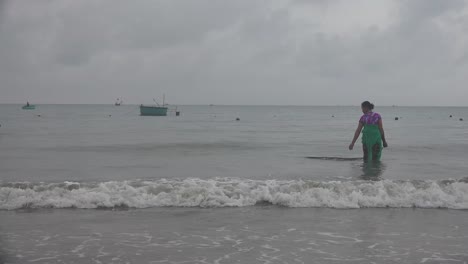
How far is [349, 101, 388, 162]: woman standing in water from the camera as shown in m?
12.9

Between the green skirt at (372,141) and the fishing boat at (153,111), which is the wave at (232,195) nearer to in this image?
the green skirt at (372,141)

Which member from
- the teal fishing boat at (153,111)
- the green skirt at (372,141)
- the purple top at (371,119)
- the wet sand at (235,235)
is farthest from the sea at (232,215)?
the teal fishing boat at (153,111)

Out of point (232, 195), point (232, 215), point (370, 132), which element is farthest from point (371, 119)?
point (232, 215)

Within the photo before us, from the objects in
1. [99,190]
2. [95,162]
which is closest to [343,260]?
[99,190]

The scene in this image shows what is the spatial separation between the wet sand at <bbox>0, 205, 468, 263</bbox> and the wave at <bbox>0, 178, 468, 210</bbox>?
Result: 15.7 inches

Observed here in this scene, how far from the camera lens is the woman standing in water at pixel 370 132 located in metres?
12.9

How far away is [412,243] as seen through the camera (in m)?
6.93

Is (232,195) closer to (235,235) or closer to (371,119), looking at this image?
(235,235)

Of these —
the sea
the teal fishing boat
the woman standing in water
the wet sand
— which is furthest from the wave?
the teal fishing boat

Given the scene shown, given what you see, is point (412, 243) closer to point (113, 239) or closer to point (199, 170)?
point (113, 239)

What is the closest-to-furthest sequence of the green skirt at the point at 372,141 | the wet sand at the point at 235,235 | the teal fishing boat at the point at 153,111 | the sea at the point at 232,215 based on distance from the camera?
the wet sand at the point at 235,235 → the sea at the point at 232,215 → the green skirt at the point at 372,141 → the teal fishing boat at the point at 153,111

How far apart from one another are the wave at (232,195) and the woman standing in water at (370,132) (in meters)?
2.36

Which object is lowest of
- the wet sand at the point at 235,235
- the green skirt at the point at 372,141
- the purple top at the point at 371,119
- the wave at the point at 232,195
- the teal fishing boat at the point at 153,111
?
the wet sand at the point at 235,235

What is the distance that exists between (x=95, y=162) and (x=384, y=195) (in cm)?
1032
